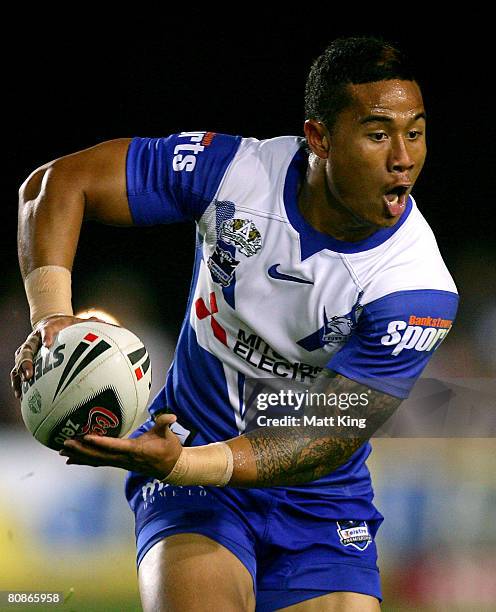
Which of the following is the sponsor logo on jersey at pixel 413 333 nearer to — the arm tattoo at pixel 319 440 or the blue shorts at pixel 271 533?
the arm tattoo at pixel 319 440

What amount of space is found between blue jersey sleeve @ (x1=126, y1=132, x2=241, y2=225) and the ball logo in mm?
658

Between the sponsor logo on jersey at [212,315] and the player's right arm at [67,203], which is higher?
the player's right arm at [67,203]

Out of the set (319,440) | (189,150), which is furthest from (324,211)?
(319,440)

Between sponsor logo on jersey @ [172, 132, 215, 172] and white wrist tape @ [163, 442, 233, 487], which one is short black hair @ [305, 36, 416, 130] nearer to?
sponsor logo on jersey @ [172, 132, 215, 172]

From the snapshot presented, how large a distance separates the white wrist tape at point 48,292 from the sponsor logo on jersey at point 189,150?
0.44 m

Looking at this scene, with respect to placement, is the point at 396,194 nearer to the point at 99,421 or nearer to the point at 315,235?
the point at 315,235

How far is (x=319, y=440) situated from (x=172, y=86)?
12.5 ft

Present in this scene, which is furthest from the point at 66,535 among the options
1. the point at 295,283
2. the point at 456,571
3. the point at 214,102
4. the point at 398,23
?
the point at 398,23

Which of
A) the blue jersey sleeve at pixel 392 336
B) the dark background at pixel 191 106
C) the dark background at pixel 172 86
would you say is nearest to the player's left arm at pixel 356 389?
the blue jersey sleeve at pixel 392 336

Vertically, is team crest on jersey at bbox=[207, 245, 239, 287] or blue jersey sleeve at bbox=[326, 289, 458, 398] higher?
team crest on jersey at bbox=[207, 245, 239, 287]

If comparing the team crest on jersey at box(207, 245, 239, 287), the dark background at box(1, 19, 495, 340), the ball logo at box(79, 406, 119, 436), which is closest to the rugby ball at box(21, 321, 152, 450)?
the ball logo at box(79, 406, 119, 436)

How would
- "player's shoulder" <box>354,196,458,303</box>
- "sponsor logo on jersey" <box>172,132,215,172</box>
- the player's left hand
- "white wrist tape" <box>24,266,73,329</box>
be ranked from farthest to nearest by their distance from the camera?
"sponsor logo on jersey" <box>172,132,215,172</box> < "player's shoulder" <box>354,196,458,303</box> < "white wrist tape" <box>24,266,73,329</box> < the player's left hand

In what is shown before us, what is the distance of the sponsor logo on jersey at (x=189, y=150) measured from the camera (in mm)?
2711

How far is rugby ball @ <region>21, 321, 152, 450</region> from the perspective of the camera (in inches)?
86.4
